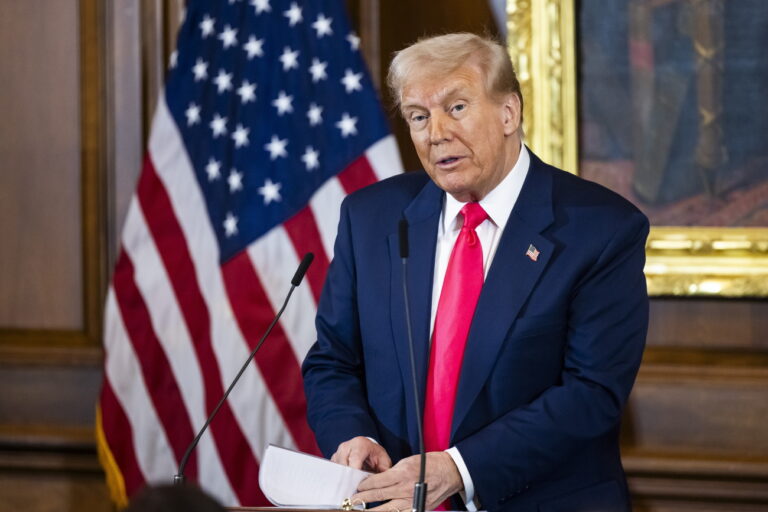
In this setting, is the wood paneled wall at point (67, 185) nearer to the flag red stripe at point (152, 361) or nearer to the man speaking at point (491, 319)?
the flag red stripe at point (152, 361)

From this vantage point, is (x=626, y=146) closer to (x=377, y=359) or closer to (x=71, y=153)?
(x=377, y=359)

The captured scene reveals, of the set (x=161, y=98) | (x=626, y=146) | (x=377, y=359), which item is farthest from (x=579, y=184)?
(x=161, y=98)

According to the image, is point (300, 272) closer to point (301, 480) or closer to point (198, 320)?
point (301, 480)

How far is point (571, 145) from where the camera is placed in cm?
371

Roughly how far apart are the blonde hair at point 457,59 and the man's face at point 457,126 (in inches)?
0.6

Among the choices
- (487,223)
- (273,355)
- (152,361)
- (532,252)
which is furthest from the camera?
(152,361)

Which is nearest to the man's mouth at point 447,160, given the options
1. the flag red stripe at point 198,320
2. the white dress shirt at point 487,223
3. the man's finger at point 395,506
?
the white dress shirt at point 487,223

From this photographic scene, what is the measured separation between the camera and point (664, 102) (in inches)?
143

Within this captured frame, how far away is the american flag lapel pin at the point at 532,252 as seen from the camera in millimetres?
2223

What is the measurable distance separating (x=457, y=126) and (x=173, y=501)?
1.37 m

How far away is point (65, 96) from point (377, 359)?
2.31m

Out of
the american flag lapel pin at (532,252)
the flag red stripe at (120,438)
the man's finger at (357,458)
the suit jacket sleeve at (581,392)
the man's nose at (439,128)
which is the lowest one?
the flag red stripe at (120,438)

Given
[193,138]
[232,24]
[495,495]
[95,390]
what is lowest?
[95,390]

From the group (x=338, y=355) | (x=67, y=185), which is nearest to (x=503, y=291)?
(x=338, y=355)
